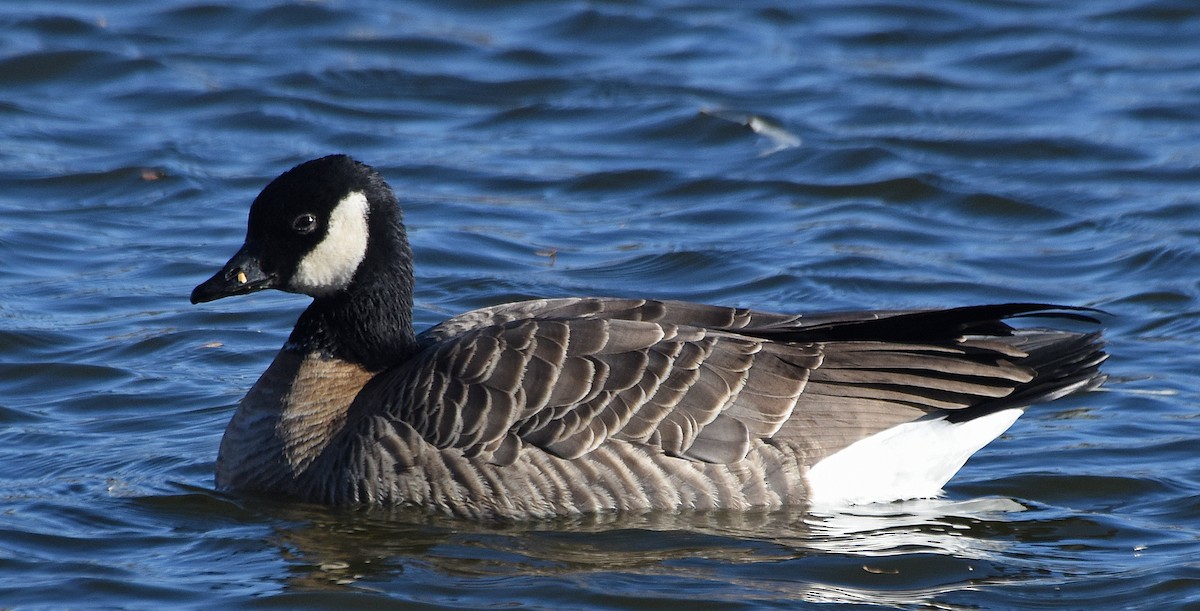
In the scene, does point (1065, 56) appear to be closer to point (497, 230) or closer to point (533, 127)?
Result: point (533, 127)

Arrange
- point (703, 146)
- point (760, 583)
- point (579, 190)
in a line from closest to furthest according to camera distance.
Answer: point (760, 583)
point (579, 190)
point (703, 146)

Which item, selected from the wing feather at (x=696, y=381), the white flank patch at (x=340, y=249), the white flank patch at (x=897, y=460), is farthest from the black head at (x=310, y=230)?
the white flank patch at (x=897, y=460)

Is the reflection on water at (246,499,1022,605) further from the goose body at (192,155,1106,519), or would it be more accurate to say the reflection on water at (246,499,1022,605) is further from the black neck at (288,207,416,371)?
the black neck at (288,207,416,371)

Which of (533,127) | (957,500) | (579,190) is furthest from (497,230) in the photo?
(957,500)

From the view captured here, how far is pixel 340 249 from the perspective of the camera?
26.3 ft

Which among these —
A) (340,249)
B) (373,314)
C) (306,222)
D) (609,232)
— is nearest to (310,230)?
(306,222)

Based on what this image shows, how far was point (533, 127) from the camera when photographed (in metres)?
14.6

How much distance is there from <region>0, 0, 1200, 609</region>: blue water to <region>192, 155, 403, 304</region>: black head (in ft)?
3.46

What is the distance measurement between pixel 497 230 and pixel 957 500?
511 cm

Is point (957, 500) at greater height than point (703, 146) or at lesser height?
lesser

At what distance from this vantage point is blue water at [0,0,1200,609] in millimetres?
7285

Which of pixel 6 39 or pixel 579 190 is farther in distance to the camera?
pixel 6 39

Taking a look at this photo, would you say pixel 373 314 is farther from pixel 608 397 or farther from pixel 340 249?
pixel 608 397

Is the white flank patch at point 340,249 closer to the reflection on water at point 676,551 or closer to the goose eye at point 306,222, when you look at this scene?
the goose eye at point 306,222
